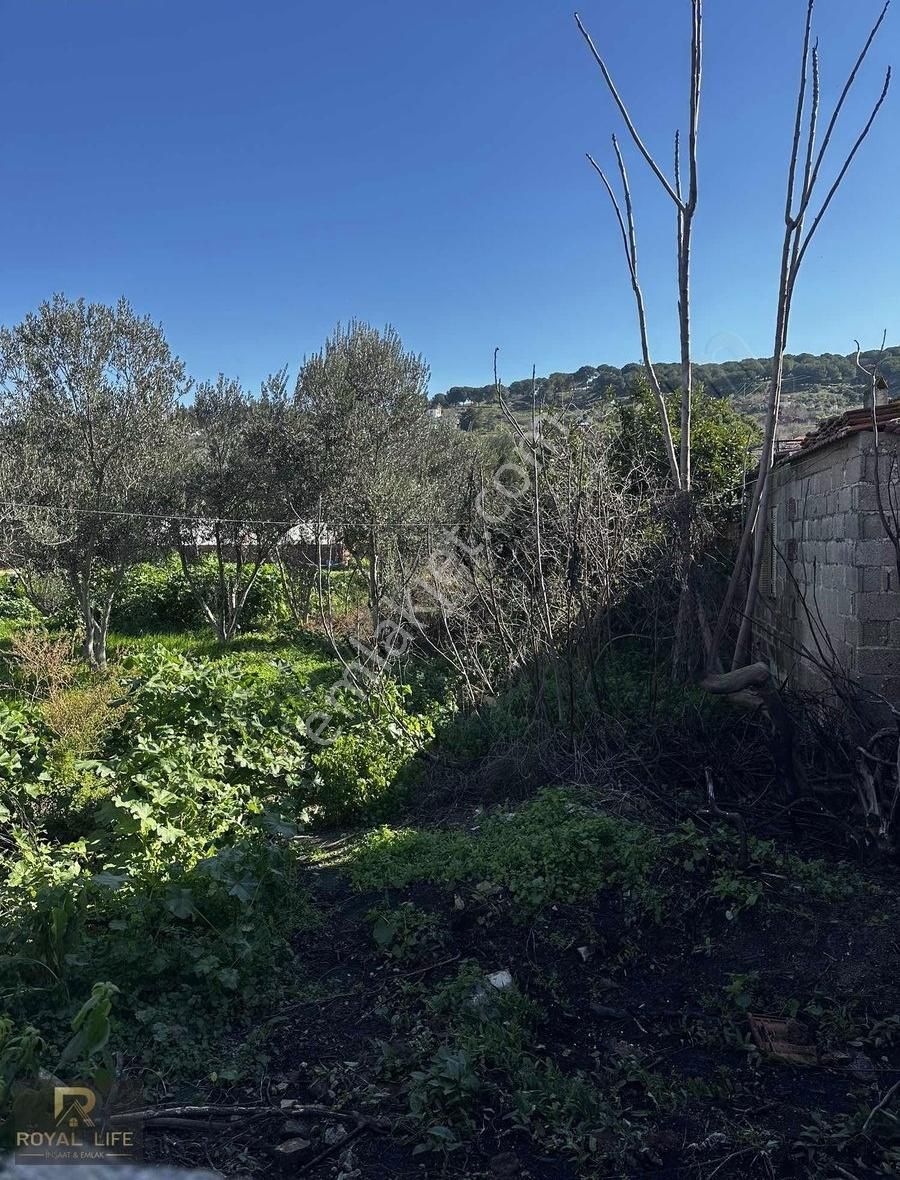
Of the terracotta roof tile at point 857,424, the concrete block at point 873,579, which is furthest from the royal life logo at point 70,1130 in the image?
the terracotta roof tile at point 857,424

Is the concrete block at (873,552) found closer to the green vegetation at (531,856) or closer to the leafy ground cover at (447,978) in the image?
the leafy ground cover at (447,978)

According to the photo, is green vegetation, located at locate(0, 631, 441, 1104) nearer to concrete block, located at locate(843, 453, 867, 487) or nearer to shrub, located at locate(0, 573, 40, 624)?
concrete block, located at locate(843, 453, 867, 487)

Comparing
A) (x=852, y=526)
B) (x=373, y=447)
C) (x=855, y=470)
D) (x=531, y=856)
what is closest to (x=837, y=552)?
(x=852, y=526)

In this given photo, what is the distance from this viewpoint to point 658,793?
5051 millimetres

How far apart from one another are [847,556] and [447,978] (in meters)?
3.82

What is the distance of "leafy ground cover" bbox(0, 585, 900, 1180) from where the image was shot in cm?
254

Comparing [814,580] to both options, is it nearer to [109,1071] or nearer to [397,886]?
[397,886]

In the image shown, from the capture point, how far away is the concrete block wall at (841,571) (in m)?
5.20

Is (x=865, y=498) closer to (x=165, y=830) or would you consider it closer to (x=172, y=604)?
(x=165, y=830)

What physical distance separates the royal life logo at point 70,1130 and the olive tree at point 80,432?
883 cm

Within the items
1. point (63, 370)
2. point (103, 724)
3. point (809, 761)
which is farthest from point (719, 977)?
point (63, 370)

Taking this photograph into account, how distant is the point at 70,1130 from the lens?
87.6 inches

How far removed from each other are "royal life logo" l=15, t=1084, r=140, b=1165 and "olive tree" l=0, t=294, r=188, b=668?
29.0 feet

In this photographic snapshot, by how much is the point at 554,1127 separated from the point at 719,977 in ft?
3.84
